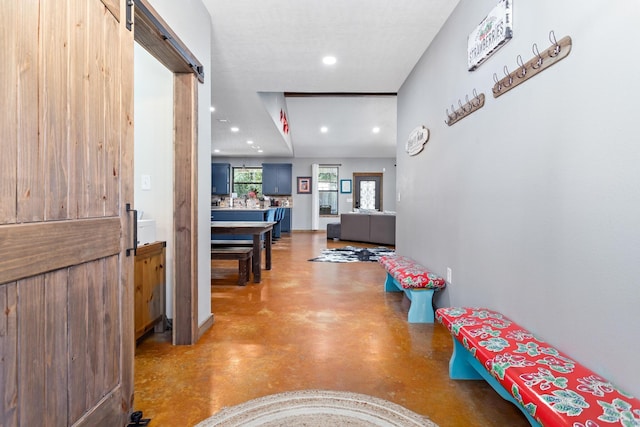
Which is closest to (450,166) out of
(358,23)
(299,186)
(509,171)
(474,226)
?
(474,226)

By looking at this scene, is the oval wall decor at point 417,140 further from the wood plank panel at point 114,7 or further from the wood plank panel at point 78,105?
the wood plank panel at point 78,105

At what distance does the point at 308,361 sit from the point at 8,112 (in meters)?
1.92

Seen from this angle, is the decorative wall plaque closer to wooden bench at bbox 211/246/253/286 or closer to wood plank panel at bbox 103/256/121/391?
wood plank panel at bbox 103/256/121/391

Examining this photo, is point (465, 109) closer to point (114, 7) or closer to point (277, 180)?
point (114, 7)

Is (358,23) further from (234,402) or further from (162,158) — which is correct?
(234,402)

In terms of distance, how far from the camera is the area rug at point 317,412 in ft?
5.02

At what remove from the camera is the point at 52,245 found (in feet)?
3.61

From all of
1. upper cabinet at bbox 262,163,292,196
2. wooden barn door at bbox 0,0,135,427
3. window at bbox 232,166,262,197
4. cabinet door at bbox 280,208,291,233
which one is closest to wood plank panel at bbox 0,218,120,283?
wooden barn door at bbox 0,0,135,427

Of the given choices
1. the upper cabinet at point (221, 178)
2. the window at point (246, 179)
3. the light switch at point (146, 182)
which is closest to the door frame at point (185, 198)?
the light switch at point (146, 182)

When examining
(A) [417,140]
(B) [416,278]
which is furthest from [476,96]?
(B) [416,278]

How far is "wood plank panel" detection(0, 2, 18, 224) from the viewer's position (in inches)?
36.4

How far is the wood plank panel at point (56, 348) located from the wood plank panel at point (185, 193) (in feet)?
3.93

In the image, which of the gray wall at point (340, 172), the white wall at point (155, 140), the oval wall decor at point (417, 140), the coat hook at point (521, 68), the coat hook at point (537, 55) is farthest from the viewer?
the gray wall at point (340, 172)

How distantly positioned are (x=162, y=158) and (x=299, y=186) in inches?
359
